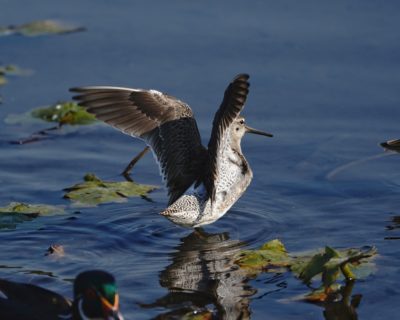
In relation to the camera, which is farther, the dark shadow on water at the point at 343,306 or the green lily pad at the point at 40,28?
the green lily pad at the point at 40,28

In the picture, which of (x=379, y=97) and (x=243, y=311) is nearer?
(x=243, y=311)

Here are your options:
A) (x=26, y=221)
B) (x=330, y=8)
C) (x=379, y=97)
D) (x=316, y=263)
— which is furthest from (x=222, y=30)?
(x=316, y=263)

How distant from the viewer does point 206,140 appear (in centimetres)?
1231

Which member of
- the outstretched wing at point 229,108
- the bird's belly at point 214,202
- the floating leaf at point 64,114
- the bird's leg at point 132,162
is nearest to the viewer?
the outstretched wing at point 229,108

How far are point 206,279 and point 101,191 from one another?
1.92 meters

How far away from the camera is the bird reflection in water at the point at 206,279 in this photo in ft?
28.5

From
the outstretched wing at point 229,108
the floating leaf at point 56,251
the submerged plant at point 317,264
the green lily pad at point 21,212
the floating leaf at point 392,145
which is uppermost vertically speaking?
the outstretched wing at point 229,108

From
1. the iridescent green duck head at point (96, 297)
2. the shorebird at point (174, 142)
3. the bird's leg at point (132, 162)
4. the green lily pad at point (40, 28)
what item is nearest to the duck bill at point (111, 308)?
the iridescent green duck head at point (96, 297)

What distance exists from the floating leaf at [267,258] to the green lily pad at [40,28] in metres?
6.12

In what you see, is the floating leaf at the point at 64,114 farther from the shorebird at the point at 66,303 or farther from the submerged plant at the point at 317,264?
the shorebird at the point at 66,303

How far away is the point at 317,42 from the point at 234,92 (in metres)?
5.39

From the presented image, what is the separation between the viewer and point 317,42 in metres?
14.2

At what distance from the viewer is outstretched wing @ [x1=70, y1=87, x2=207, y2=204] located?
1028 centimetres

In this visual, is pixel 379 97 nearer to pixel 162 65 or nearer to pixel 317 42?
pixel 317 42
